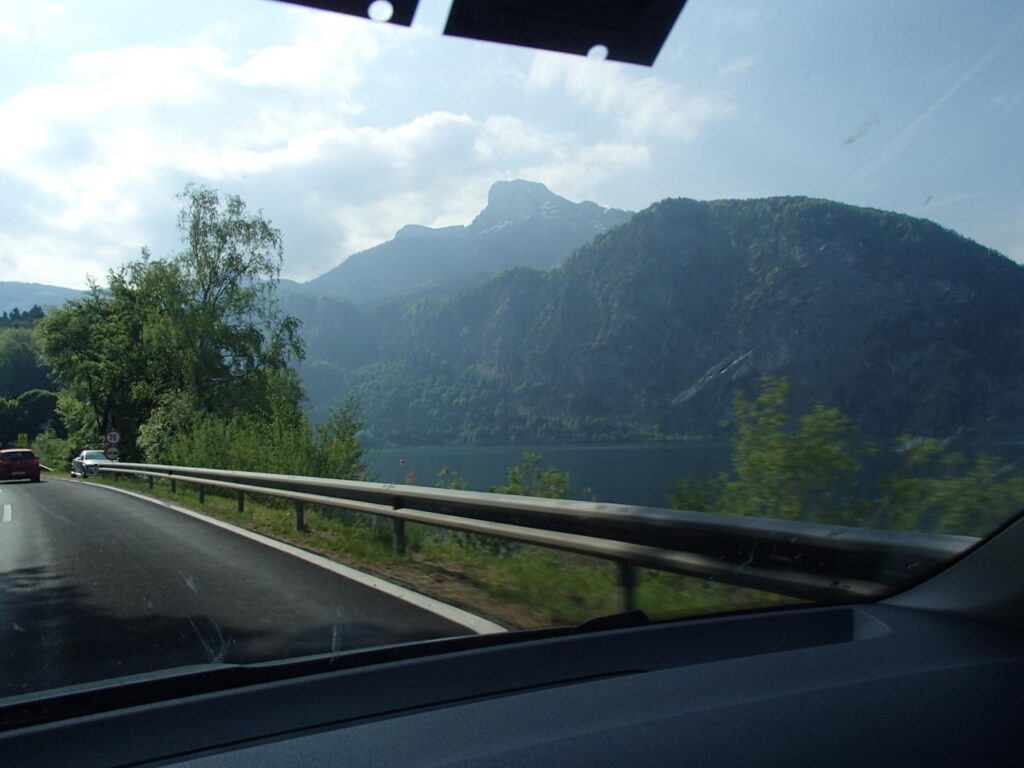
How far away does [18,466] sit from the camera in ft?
80.9

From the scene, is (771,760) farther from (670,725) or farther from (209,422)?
(209,422)

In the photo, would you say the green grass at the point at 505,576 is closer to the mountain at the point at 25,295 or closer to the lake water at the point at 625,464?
the lake water at the point at 625,464

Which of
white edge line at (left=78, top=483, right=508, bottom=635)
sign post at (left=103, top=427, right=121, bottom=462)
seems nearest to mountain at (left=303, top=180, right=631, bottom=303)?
white edge line at (left=78, top=483, right=508, bottom=635)

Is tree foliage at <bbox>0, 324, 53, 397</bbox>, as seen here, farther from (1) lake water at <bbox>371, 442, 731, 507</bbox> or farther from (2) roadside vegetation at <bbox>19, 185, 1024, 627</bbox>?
(1) lake water at <bbox>371, 442, 731, 507</bbox>

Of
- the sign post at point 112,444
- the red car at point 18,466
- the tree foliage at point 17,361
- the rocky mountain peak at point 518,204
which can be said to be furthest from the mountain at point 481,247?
the red car at point 18,466

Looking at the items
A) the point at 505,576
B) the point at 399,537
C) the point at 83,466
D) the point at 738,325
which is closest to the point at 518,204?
the point at 738,325

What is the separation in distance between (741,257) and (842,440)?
1253 millimetres

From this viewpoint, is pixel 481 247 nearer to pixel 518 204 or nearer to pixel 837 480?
pixel 518 204

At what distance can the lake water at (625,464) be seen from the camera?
14.0 ft

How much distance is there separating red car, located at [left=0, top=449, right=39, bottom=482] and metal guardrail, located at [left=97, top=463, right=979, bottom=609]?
886 inches

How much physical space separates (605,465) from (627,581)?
6.22 feet

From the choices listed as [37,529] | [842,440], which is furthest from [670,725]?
[37,529]

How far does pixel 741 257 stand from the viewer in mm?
4879

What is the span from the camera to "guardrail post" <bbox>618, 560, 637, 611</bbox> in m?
4.90
